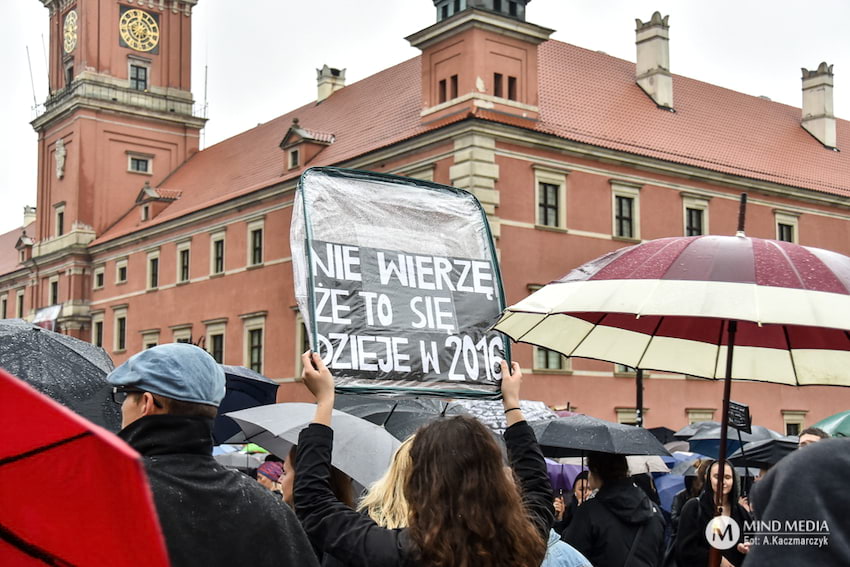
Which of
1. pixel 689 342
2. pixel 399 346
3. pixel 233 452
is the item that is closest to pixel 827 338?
pixel 689 342

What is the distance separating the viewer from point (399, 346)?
A: 15.1 feet

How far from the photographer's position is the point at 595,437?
29.4 feet

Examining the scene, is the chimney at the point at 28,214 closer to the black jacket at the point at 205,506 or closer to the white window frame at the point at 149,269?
the white window frame at the point at 149,269

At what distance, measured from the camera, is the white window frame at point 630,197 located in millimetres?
31062

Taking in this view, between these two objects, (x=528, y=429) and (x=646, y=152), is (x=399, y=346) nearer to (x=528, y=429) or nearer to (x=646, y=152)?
(x=528, y=429)

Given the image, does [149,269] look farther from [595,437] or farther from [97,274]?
[595,437]

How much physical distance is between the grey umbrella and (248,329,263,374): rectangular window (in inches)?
1185

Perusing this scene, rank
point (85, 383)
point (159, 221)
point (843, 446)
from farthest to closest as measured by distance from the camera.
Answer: point (159, 221) → point (85, 383) → point (843, 446)

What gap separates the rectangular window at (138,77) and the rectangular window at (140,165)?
10.4 feet

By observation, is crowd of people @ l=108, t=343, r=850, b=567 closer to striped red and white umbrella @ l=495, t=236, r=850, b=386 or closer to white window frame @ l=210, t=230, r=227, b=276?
striped red and white umbrella @ l=495, t=236, r=850, b=386

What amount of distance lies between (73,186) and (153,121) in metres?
4.45

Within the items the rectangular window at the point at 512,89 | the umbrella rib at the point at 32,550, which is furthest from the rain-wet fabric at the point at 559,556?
the rectangular window at the point at 512,89

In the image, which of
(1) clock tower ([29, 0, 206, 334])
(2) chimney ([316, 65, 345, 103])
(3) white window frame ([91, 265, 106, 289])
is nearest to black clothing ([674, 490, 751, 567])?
(2) chimney ([316, 65, 345, 103])

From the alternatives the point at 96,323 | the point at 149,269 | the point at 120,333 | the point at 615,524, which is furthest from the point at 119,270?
the point at 615,524
